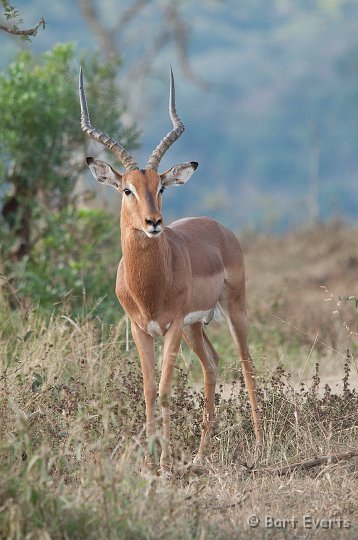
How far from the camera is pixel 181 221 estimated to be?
8.60 meters

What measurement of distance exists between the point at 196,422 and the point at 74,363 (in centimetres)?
146

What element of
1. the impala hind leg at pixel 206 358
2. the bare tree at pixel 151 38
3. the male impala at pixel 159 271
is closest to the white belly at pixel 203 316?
the male impala at pixel 159 271

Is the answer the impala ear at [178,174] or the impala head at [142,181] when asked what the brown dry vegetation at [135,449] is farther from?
the impala ear at [178,174]

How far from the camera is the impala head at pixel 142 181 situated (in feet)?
22.7

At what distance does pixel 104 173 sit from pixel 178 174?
54cm

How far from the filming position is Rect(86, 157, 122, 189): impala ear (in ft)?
24.6

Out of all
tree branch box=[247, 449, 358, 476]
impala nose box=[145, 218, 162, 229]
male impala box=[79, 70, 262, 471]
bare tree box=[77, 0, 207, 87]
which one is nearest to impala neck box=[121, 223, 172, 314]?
male impala box=[79, 70, 262, 471]

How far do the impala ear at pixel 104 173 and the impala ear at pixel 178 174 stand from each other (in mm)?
328

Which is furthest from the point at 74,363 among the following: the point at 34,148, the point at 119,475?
the point at 34,148

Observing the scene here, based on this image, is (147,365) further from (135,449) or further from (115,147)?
(115,147)

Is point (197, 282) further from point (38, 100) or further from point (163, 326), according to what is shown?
point (38, 100)

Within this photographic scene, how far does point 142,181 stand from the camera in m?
7.12

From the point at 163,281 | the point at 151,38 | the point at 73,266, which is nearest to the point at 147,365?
the point at 163,281

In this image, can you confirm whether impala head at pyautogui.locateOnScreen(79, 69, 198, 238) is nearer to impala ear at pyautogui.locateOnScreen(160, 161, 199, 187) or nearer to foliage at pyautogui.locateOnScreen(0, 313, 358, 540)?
impala ear at pyautogui.locateOnScreen(160, 161, 199, 187)
